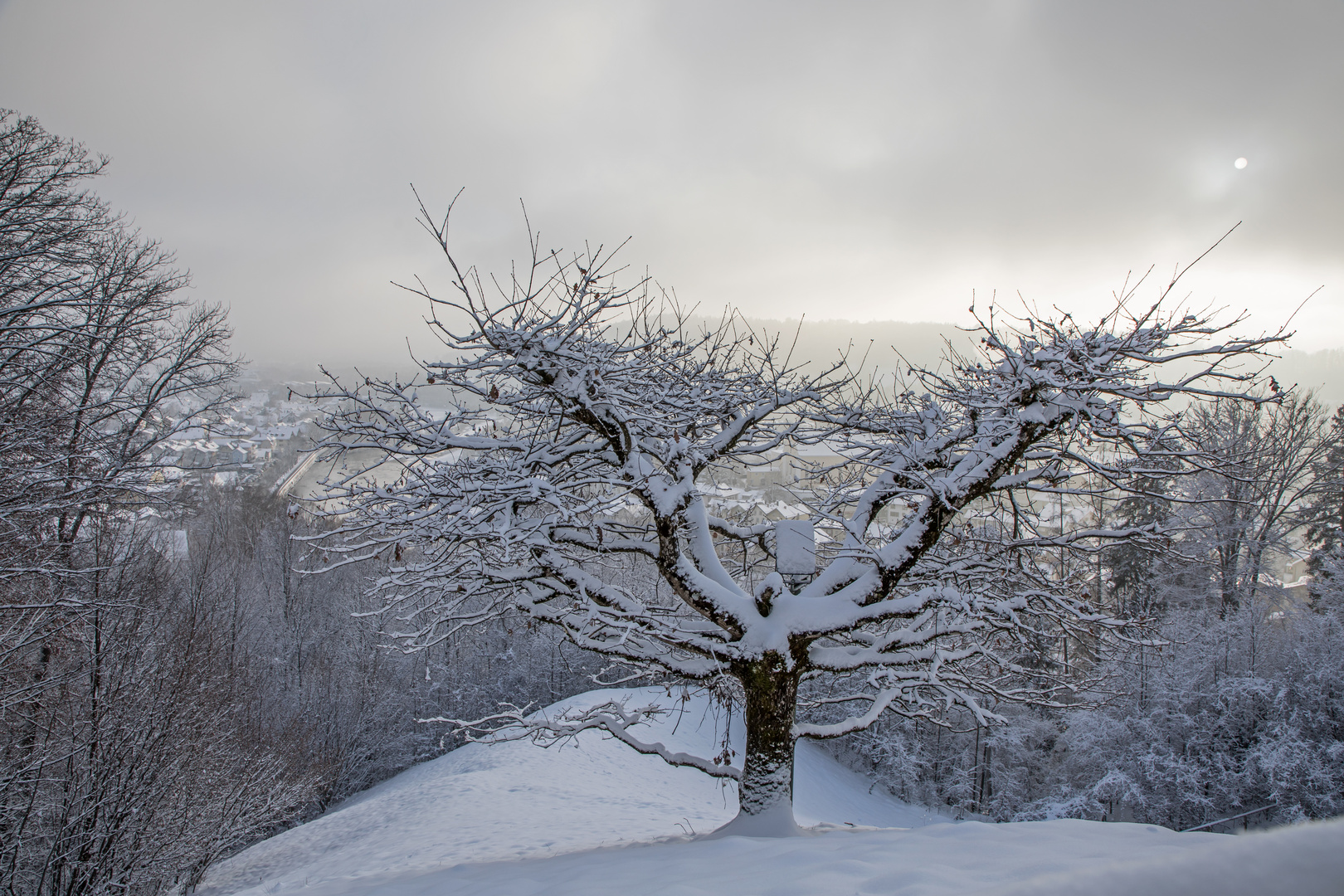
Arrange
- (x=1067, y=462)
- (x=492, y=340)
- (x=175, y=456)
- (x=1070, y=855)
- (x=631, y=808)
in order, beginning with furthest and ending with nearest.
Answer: (x=631, y=808) → (x=175, y=456) → (x=1067, y=462) → (x=492, y=340) → (x=1070, y=855)

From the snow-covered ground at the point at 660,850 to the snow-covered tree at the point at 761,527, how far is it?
0.93 meters

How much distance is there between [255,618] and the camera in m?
24.7

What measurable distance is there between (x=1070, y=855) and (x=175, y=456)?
13.9 meters

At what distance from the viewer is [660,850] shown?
4.75 metres

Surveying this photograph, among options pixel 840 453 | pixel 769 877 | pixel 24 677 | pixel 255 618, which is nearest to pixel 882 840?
pixel 769 877

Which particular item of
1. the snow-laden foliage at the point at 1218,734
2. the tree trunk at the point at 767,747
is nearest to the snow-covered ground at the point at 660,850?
the tree trunk at the point at 767,747

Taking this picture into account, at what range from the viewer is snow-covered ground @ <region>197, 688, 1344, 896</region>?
606mm

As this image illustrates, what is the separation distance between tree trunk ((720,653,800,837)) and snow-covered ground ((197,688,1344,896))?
398 mm

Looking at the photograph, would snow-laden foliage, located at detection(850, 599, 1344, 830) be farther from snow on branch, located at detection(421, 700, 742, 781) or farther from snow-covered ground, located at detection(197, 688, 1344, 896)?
snow on branch, located at detection(421, 700, 742, 781)

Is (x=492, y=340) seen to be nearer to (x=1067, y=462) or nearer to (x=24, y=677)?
(x=1067, y=462)

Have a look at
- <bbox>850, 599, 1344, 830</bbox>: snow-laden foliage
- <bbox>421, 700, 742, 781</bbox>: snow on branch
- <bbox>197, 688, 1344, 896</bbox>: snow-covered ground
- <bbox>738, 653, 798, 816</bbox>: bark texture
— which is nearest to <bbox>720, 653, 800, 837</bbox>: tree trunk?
<bbox>738, 653, 798, 816</bbox>: bark texture

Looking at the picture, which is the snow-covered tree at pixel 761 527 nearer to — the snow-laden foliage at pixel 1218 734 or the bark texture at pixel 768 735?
the bark texture at pixel 768 735

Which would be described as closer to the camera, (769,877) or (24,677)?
(769,877)

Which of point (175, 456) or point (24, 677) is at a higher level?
point (175, 456)
